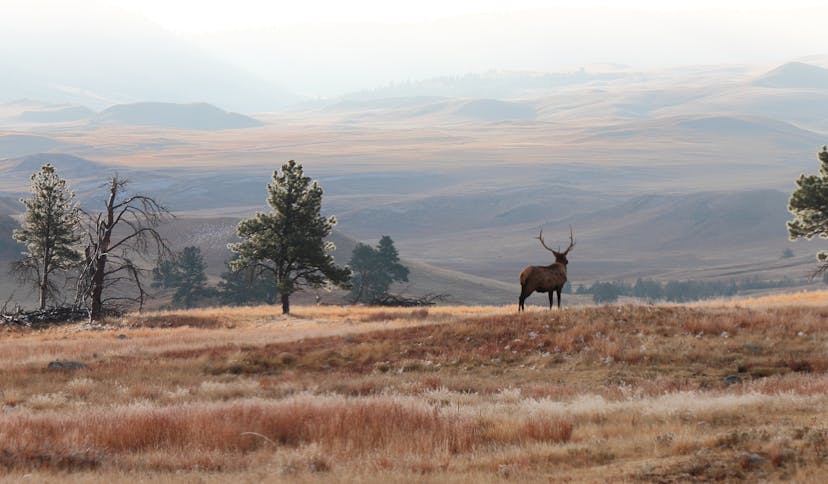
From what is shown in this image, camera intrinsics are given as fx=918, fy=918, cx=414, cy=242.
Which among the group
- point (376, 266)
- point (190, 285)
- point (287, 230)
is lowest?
point (190, 285)

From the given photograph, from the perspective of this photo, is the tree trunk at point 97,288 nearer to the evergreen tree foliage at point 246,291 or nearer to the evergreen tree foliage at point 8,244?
the evergreen tree foliage at point 246,291

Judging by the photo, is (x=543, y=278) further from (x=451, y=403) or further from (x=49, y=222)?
(x=49, y=222)

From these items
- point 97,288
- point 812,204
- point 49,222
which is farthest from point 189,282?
point 812,204

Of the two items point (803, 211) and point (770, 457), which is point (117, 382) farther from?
point (803, 211)

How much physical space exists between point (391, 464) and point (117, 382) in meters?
12.4

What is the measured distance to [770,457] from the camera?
10.3 metres

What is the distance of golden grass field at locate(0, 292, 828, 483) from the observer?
427 inches

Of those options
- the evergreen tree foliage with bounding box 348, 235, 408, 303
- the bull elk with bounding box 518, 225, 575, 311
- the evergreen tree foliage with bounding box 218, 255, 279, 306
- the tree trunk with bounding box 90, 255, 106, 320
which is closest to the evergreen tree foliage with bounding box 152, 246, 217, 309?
the evergreen tree foliage with bounding box 218, 255, 279, 306

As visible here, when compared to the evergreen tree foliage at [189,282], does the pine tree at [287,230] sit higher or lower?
higher

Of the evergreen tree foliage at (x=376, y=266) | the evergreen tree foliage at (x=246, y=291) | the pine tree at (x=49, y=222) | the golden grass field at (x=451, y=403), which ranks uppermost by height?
the pine tree at (x=49, y=222)

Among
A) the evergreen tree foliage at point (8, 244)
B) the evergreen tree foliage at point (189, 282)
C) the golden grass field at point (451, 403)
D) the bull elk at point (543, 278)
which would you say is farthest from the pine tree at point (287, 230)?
the evergreen tree foliage at point (8, 244)

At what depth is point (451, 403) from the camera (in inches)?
623

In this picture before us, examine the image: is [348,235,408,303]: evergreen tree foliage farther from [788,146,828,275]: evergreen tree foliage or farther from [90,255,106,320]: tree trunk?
[788,146,828,275]: evergreen tree foliage

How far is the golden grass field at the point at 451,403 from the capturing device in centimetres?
1085
